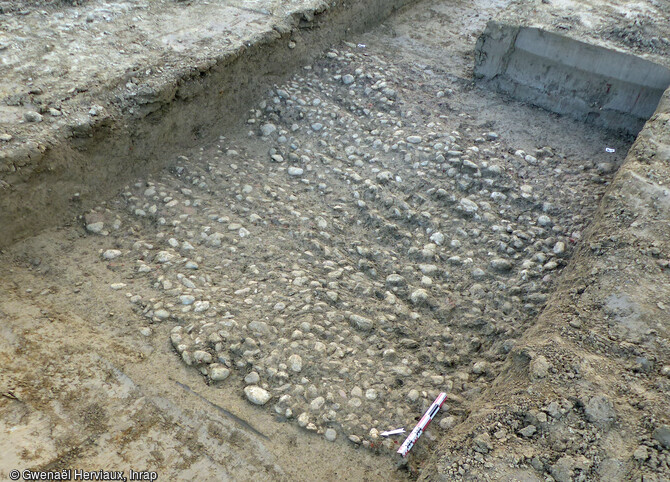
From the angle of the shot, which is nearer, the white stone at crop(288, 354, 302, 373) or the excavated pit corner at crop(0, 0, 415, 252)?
the white stone at crop(288, 354, 302, 373)

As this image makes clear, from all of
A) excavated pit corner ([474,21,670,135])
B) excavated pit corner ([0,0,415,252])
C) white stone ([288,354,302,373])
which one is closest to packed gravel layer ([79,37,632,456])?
white stone ([288,354,302,373])

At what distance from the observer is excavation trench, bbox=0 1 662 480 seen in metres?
2.46

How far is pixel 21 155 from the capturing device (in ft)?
10.0

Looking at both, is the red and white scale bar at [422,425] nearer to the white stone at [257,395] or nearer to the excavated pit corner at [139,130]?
the white stone at [257,395]

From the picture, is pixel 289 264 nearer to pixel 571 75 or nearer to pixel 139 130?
pixel 139 130

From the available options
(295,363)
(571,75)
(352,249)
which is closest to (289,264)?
(352,249)

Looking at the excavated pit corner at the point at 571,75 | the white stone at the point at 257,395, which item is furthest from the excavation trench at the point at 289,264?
the excavated pit corner at the point at 571,75

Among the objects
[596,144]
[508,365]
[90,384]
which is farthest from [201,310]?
[596,144]

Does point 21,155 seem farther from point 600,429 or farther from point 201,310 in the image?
point 600,429

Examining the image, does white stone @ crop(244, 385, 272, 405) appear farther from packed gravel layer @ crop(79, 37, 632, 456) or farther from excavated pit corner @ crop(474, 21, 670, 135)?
excavated pit corner @ crop(474, 21, 670, 135)

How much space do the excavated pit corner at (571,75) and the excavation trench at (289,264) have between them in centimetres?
15

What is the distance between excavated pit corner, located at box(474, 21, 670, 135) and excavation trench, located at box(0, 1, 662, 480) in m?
0.15

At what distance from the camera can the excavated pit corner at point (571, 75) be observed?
13.9ft

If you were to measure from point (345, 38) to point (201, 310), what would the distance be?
3.46 meters
